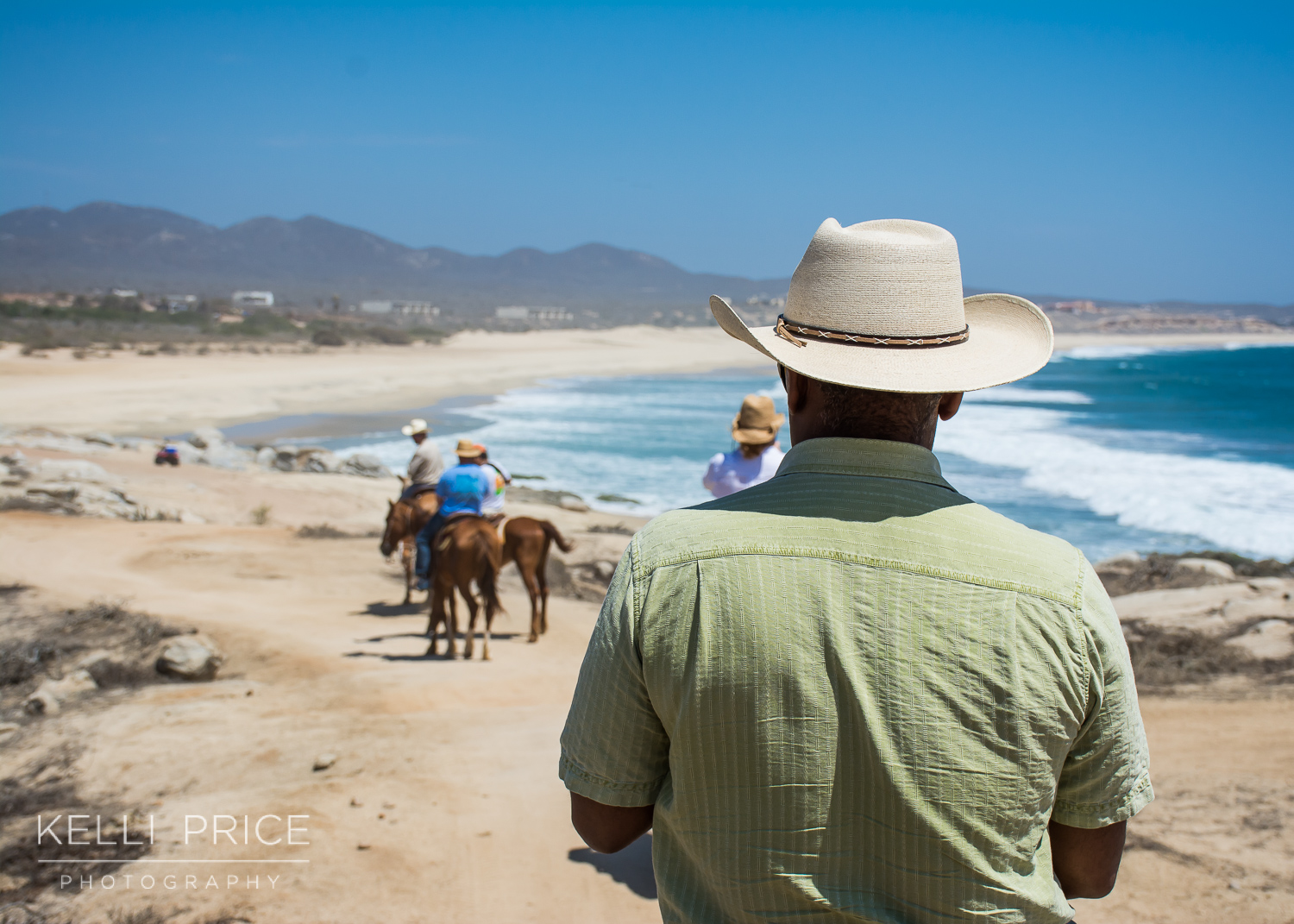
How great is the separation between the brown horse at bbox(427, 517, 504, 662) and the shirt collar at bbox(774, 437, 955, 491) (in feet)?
22.6

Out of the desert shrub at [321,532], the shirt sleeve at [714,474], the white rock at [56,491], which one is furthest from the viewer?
the white rock at [56,491]

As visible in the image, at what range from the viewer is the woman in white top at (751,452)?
605cm

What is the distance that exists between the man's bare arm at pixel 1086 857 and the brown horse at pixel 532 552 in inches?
301

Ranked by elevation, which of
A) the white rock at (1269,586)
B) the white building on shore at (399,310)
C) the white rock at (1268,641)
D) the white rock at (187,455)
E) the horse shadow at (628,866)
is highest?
the white building on shore at (399,310)

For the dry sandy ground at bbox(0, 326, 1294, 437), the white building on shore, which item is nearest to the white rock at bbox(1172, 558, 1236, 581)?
the dry sandy ground at bbox(0, 326, 1294, 437)

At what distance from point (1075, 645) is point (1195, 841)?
4.18 meters

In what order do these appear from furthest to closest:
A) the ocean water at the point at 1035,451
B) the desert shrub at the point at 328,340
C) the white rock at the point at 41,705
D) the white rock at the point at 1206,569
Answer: the desert shrub at the point at 328,340, the ocean water at the point at 1035,451, the white rock at the point at 1206,569, the white rock at the point at 41,705

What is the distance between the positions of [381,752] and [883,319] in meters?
4.78

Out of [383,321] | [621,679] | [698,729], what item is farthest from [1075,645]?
[383,321]

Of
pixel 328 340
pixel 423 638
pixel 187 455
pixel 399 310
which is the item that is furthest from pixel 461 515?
pixel 399 310

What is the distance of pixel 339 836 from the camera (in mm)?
4441

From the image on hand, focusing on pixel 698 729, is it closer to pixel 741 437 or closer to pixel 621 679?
pixel 621 679

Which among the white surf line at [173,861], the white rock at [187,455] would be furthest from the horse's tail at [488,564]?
the white rock at [187,455]

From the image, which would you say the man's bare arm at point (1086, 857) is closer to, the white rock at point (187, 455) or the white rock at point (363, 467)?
the white rock at point (363, 467)
